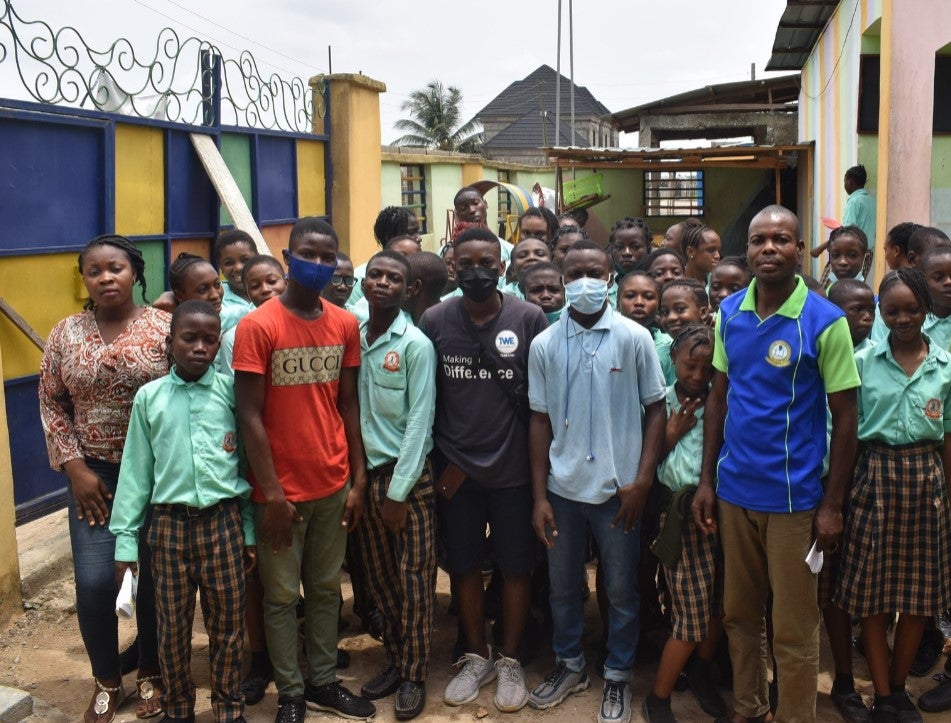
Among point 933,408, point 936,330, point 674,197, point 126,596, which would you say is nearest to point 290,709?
point 126,596

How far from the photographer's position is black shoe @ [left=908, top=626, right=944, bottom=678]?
3.62 meters

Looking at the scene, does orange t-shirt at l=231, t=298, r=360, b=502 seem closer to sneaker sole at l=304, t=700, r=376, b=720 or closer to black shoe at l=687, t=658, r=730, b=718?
sneaker sole at l=304, t=700, r=376, b=720

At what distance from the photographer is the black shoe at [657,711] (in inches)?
128

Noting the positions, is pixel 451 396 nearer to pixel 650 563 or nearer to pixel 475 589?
pixel 475 589

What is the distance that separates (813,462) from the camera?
291 cm

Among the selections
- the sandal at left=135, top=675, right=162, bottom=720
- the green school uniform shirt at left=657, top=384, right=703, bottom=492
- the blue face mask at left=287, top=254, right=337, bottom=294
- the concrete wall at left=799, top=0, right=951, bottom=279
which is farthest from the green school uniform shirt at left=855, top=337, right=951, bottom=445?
the concrete wall at left=799, top=0, right=951, bottom=279

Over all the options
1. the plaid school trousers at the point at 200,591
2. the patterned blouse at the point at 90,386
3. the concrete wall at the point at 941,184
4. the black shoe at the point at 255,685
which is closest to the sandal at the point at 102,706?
the plaid school trousers at the point at 200,591

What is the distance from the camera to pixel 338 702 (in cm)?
342

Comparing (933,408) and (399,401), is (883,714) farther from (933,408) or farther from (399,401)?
(399,401)

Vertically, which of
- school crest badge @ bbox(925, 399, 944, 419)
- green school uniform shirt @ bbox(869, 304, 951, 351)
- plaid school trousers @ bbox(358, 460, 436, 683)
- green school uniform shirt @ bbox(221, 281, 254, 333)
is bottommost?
plaid school trousers @ bbox(358, 460, 436, 683)

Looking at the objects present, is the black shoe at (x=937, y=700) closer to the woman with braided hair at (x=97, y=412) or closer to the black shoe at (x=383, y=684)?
the black shoe at (x=383, y=684)

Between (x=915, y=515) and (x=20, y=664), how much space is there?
3.66m

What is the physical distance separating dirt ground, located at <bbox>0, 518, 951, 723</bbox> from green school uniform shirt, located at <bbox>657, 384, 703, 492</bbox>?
89cm

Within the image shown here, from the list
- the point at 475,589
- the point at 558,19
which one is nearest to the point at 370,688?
the point at 475,589
